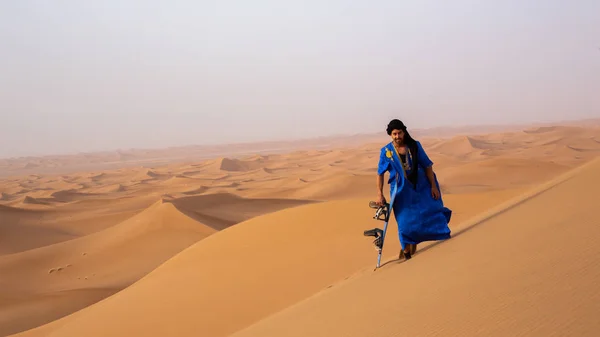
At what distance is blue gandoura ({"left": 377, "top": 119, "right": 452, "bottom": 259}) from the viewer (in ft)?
16.0

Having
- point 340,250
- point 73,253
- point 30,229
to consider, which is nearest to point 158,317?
point 340,250

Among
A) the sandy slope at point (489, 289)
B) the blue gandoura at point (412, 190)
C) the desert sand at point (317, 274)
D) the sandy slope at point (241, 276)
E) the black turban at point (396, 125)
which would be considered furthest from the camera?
the sandy slope at point (241, 276)

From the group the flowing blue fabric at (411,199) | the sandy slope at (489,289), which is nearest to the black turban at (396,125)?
the flowing blue fabric at (411,199)

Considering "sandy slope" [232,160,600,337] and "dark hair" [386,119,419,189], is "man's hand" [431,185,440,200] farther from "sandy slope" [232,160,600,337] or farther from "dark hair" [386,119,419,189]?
"sandy slope" [232,160,600,337]

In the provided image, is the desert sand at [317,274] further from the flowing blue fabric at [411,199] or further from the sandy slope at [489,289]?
the flowing blue fabric at [411,199]

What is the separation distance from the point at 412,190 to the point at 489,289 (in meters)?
1.99

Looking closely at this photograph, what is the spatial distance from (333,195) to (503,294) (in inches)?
1029

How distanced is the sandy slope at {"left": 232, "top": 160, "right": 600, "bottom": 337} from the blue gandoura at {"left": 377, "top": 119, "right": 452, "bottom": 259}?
0.26m

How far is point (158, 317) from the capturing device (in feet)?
23.9

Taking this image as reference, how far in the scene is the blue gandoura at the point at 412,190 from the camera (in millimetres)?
4875

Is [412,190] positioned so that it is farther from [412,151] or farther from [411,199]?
[412,151]

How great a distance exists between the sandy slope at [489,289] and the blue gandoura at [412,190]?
0.85 feet

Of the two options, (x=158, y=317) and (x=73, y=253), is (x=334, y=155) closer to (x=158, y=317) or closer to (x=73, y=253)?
(x=73, y=253)

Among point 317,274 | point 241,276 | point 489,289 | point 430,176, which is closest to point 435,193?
point 430,176
